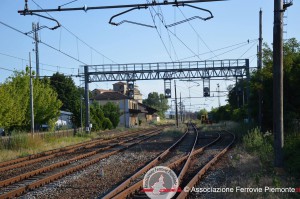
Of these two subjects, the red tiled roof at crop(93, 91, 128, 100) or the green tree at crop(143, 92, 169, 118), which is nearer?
the red tiled roof at crop(93, 91, 128, 100)

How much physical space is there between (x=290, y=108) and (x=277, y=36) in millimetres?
11503

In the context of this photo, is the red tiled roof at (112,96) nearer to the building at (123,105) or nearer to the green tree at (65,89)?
the building at (123,105)

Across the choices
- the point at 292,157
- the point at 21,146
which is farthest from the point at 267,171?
the point at 21,146

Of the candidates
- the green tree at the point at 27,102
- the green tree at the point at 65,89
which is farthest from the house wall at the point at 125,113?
the green tree at the point at 27,102

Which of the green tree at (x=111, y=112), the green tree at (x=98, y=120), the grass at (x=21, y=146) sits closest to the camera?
the grass at (x=21, y=146)

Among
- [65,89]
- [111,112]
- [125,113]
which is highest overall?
[65,89]

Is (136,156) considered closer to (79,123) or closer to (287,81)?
(287,81)

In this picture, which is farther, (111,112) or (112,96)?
(112,96)

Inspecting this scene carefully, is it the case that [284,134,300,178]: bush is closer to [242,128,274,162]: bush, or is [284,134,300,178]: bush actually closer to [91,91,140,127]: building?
[242,128,274,162]: bush

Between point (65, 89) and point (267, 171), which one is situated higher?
point (65, 89)

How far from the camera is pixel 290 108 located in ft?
78.5

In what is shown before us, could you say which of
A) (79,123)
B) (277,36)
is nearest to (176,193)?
(277,36)

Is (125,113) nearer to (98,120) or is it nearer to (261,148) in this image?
(98,120)

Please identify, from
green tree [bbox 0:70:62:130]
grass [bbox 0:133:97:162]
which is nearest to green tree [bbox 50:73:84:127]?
green tree [bbox 0:70:62:130]
